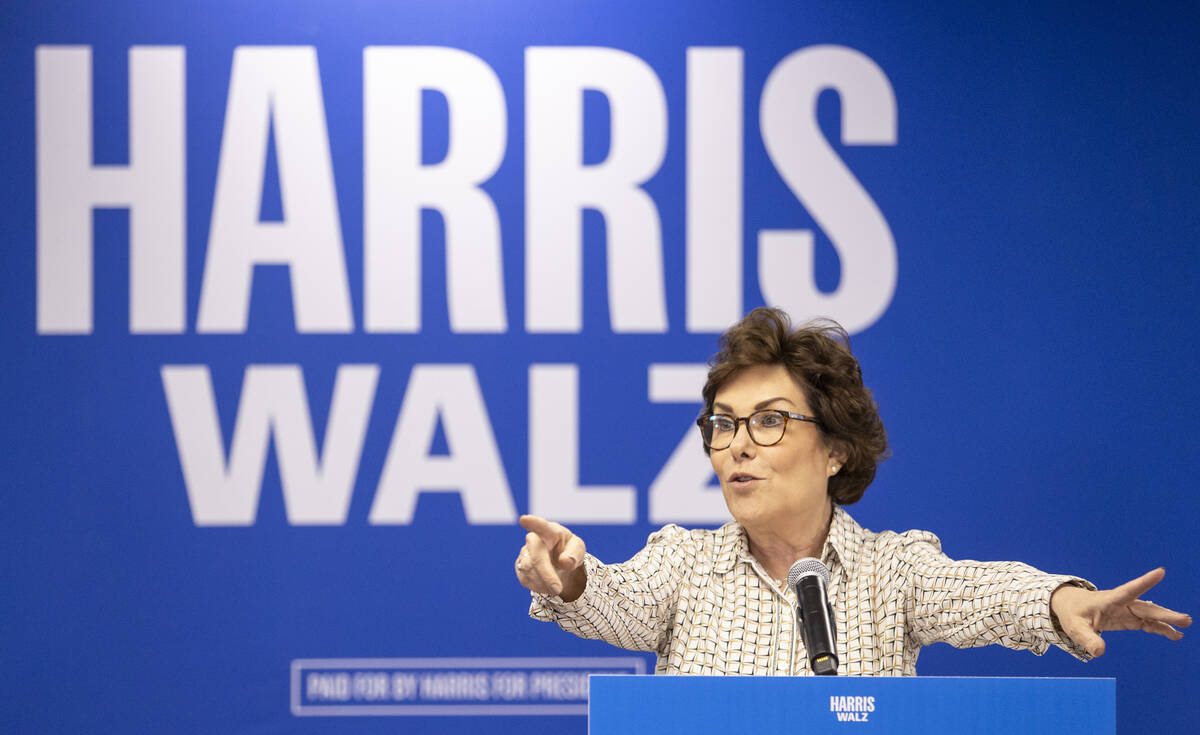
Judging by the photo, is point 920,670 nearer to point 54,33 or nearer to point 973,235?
point 973,235

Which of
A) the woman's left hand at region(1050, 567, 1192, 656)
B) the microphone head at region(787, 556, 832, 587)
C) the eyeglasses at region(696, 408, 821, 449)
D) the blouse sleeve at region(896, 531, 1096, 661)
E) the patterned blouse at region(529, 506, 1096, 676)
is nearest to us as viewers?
the microphone head at region(787, 556, 832, 587)

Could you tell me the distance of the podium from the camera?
124cm

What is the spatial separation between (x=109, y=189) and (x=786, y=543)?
7.25 feet

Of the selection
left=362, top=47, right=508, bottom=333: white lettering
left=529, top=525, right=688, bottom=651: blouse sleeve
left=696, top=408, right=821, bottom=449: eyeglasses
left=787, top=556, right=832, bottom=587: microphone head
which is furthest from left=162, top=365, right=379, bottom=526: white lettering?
left=787, top=556, right=832, bottom=587: microphone head

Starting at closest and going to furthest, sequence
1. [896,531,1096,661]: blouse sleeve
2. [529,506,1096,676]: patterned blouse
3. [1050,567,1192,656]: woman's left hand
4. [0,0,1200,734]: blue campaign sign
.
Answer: [1050,567,1192,656]: woman's left hand
[896,531,1096,661]: blouse sleeve
[529,506,1096,676]: patterned blouse
[0,0,1200,734]: blue campaign sign

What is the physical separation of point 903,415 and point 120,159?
2360mm

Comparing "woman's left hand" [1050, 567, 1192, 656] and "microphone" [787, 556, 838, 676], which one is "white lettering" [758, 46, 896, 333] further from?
"microphone" [787, 556, 838, 676]

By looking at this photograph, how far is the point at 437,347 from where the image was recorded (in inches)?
120

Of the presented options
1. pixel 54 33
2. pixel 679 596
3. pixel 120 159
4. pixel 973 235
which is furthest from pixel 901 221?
pixel 54 33

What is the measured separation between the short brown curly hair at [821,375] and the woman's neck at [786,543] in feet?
0.49

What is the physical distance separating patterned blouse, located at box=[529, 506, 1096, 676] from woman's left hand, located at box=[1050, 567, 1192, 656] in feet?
0.50

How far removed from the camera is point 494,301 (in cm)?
305

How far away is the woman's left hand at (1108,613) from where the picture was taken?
1.51 m

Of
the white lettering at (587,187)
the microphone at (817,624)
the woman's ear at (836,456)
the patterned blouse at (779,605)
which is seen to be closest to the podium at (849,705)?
the microphone at (817,624)
